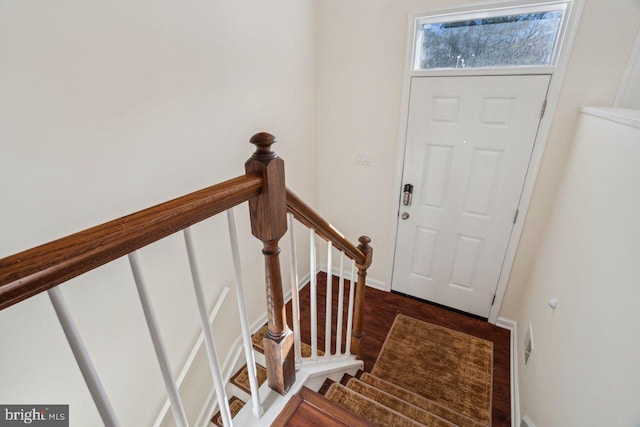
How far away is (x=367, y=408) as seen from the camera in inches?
62.3

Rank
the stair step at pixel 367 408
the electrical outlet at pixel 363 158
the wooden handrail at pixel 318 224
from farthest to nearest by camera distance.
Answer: the electrical outlet at pixel 363 158, the stair step at pixel 367 408, the wooden handrail at pixel 318 224

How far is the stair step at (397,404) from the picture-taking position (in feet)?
5.40

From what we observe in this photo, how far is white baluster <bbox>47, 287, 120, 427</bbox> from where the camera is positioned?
0.45 metres

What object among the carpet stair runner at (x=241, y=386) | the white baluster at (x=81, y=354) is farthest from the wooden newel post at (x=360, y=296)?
the white baluster at (x=81, y=354)

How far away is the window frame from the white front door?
5 centimetres

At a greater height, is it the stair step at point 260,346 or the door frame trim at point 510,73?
the door frame trim at point 510,73

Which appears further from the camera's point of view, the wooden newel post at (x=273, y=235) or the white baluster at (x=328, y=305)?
the white baluster at (x=328, y=305)

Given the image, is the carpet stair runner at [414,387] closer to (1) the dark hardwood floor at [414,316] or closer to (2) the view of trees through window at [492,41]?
(1) the dark hardwood floor at [414,316]

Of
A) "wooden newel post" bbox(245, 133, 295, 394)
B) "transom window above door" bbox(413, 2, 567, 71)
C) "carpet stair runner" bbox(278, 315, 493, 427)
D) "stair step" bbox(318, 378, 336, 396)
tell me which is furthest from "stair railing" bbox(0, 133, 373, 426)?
"transom window above door" bbox(413, 2, 567, 71)

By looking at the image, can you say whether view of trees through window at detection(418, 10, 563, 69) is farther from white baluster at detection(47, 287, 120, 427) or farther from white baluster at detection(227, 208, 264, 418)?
white baluster at detection(47, 287, 120, 427)

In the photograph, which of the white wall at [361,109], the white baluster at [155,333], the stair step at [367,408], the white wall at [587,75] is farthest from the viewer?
the white wall at [361,109]

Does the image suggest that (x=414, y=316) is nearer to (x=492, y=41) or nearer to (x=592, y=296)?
(x=592, y=296)

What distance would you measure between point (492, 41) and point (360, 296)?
1944 mm

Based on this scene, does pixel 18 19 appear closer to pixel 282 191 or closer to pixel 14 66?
pixel 14 66
